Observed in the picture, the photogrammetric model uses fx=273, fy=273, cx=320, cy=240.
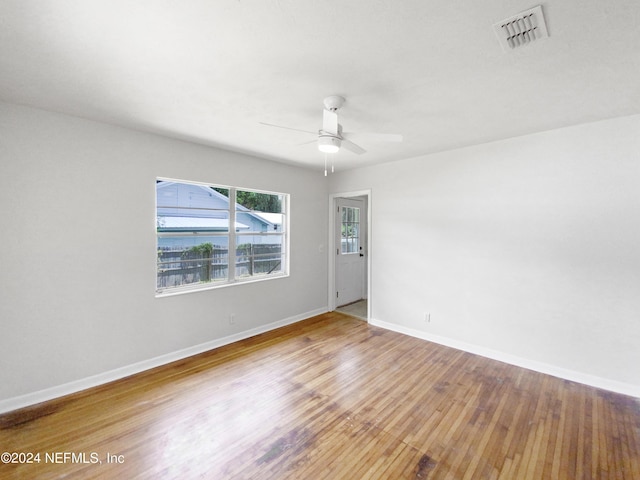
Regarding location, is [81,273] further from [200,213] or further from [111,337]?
[200,213]

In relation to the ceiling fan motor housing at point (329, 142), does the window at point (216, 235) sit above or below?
below

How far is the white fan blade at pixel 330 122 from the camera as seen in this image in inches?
84.8

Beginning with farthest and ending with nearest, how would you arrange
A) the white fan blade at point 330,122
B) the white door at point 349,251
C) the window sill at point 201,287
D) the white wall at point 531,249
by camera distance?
the white door at point 349,251, the window sill at point 201,287, the white wall at point 531,249, the white fan blade at point 330,122

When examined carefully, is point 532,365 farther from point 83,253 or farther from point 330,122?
point 83,253

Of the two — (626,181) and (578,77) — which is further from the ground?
(578,77)

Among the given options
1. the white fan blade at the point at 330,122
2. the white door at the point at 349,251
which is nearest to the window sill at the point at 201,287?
the white door at the point at 349,251

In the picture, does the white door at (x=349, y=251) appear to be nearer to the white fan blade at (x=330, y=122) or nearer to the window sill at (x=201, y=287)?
the window sill at (x=201, y=287)

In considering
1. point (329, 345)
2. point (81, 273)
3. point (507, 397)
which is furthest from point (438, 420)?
point (81, 273)

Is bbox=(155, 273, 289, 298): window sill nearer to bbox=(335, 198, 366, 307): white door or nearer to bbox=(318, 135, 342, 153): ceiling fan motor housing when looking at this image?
bbox=(335, 198, 366, 307): white door

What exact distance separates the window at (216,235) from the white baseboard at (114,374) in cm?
74

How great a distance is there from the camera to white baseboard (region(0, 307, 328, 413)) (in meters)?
2.33

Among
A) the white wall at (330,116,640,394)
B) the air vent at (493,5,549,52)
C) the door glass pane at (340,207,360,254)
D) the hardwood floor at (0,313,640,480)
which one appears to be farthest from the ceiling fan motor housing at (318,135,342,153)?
the door glass pane at (340,207,360,254)

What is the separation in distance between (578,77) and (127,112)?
142 inches

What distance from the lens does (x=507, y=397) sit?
2.53 meters
